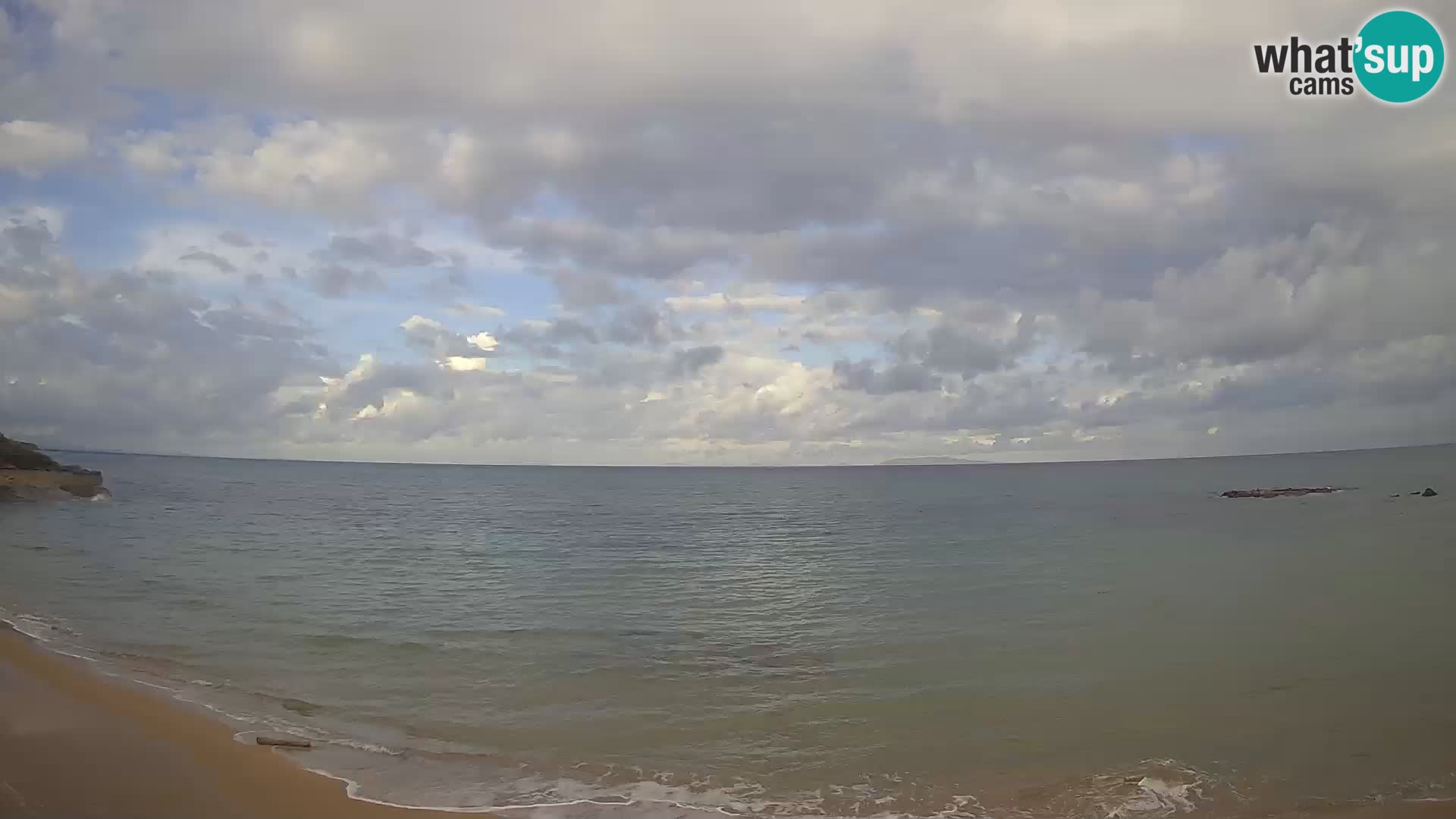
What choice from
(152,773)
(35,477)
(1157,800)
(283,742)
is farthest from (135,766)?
(35,477)

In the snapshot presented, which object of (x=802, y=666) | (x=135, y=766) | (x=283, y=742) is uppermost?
(x=135, y=766)

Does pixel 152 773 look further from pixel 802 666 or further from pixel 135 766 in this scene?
pixel 802 666

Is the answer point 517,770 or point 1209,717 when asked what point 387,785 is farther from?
point 1209,717

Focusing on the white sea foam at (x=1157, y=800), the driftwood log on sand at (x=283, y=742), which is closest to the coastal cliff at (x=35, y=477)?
the driftwood log on sand at (x=283, y=742)

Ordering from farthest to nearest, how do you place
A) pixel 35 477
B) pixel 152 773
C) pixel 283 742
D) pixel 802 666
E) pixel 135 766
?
pixel 35 477 → pixel 802 666 → pixel 283 742 → pixel 135 766 → pixel 152 773

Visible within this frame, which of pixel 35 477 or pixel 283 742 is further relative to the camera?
pixel 35 477

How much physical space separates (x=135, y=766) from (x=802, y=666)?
473 inches

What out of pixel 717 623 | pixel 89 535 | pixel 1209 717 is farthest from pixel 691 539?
pixel 1209 717

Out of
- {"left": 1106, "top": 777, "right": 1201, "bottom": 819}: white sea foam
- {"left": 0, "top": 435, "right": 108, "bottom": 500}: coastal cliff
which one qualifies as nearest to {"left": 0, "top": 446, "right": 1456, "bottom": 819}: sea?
{"left": 1106, "top": 777, "right": 1201, "bottom": 819}: white sea foam

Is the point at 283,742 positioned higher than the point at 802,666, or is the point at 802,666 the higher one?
the point at 283,742

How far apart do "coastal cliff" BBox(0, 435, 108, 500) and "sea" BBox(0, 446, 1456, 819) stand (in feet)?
84.4

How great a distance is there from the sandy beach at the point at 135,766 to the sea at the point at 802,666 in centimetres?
58

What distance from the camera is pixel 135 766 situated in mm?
10633

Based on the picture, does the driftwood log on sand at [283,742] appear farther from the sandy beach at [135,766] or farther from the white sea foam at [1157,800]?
the white sea foam at [1157,800]
